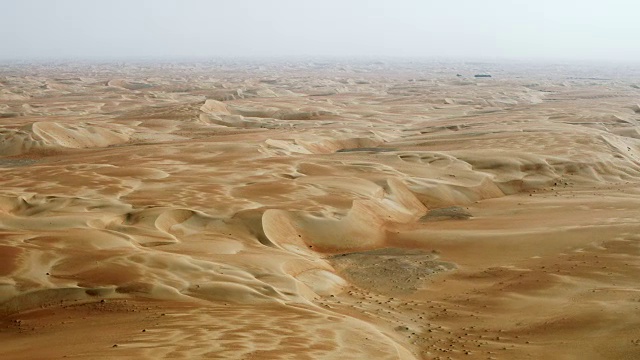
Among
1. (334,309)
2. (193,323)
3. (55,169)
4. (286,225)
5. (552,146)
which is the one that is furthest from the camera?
(552,146)

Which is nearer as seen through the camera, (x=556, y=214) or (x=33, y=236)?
(x=33, y=236)

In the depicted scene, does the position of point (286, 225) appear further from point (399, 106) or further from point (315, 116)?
point (399, 106)

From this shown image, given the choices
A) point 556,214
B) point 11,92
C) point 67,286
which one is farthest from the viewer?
point 11,92

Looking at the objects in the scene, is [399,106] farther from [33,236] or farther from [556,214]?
[33,236]

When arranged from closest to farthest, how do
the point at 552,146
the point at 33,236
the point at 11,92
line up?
the point at 33,236
the point at 552,146
the point at 11,92

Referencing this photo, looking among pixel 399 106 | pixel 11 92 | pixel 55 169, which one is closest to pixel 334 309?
pixel 55 169

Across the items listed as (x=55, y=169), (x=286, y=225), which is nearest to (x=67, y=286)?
(x=286, y=225)
